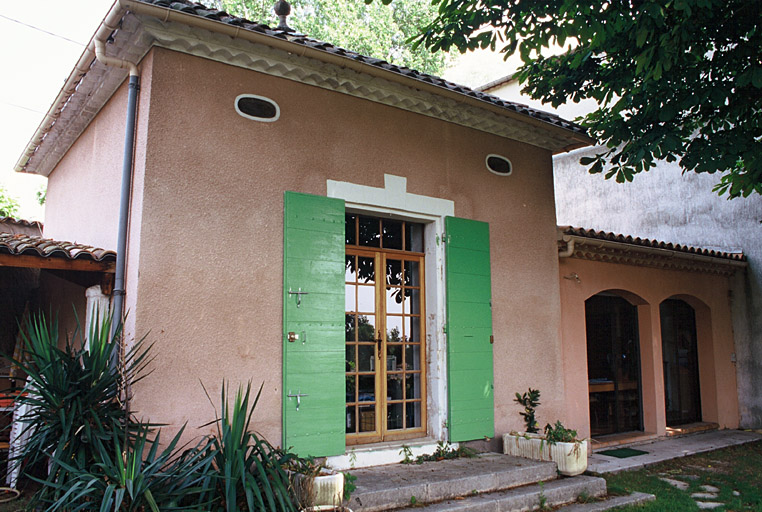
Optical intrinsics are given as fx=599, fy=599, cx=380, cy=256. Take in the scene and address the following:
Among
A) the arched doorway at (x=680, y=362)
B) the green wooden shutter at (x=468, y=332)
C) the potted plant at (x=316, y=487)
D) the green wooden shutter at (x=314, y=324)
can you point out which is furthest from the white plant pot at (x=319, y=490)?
the arched doorway at (x=680, y=362)

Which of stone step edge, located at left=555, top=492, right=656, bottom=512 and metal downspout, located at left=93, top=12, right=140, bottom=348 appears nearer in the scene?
metal downspout, located at left=93, top=12, right=140, bottom=348

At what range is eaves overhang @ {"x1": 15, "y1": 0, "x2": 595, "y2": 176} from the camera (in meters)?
4.88

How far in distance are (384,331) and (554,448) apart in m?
2.07

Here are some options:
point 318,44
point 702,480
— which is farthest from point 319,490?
point 702,480

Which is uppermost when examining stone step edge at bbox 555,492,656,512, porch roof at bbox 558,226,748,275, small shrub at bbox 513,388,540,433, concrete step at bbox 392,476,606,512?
porch roof at bbox 558,226,748,275

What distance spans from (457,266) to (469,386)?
4.21ft

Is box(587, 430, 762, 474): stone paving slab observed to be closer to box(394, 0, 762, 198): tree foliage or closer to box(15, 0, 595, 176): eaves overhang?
box(394, 0, 762, 198): tree foliage

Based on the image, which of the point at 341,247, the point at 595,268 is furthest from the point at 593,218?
the point at 341,247

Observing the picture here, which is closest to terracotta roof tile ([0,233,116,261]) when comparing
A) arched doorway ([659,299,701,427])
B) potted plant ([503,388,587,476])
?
potted plant ([503,388,587,476])

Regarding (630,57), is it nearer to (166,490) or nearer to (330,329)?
(330,329)

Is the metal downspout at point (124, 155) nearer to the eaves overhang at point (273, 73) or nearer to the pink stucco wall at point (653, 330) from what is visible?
the eaves overhang at point (273, 73)

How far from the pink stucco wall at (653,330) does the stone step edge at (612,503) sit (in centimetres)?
163

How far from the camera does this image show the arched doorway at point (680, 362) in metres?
10.1

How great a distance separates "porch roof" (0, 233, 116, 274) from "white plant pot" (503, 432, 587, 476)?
4.38 m
